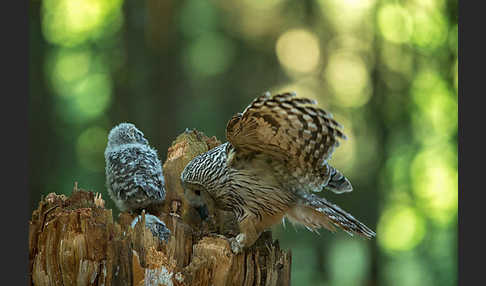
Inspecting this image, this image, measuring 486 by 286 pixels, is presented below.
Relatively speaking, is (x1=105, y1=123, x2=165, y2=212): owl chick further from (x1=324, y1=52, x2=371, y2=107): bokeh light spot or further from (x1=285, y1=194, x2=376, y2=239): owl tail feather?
(x1=324, y1=52, x2=371, y2=107): bokeh light spot

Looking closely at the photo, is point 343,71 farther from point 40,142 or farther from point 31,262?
point 31,262

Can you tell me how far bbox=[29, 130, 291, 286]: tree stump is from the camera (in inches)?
32.6

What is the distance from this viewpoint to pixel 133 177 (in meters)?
1.02

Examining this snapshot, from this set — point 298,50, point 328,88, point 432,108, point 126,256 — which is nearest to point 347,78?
point 328,88

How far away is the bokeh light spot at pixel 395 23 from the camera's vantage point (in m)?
1.65

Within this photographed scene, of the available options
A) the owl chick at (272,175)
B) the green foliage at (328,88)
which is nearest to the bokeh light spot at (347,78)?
the green foliage at (328,88)

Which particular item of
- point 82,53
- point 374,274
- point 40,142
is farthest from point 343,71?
point 40,142

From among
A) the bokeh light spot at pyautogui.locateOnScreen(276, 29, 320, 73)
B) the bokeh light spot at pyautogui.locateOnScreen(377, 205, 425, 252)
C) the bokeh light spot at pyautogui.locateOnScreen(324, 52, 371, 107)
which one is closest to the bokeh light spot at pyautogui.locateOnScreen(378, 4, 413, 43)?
the bokeh light spot at pyautogui.locateOnScreen(324, 52, 371, 107)

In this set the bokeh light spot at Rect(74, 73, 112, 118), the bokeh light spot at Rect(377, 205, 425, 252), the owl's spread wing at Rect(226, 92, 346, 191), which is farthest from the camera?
the bokeh light spot at Rect(377, 205, 425, 252)

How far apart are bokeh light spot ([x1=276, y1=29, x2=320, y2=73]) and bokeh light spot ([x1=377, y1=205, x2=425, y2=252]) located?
606 mm

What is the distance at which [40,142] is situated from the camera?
50.1 inches

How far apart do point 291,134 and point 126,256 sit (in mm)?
373

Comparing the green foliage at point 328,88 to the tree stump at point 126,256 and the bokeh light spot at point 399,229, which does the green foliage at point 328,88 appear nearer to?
the bokeh light spot at point 399,229

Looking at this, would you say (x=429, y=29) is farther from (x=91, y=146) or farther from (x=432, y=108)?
(x=91, y=146)
